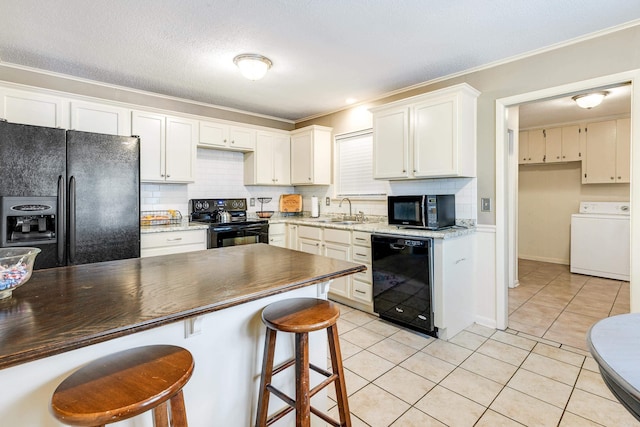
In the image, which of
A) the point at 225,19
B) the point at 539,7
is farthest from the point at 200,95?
the point at 539,7

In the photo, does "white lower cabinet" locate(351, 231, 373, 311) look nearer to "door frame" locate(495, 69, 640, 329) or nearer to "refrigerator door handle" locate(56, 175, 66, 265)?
"door frame" locate(495, 69, 640, 329)

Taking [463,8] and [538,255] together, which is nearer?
[463,8]

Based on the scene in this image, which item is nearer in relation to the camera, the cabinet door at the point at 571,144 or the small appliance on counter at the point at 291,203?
the small appliance on counter at the point at 291,203

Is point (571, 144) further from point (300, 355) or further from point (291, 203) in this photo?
point (300, 355)

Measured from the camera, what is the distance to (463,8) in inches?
82.0

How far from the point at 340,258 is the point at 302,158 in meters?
1.69

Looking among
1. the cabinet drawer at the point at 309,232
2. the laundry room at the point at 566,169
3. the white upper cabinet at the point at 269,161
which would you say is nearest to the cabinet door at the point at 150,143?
the white upper cabinet at the point at 269,161

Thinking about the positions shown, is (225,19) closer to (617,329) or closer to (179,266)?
(179,266)

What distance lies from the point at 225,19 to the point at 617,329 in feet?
8.63

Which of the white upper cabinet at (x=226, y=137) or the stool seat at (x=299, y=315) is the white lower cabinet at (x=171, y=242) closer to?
the white upper cabinet at (x=226, y=137)

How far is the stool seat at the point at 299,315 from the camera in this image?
1261 mm

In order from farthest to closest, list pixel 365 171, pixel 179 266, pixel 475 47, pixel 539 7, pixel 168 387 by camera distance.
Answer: pixel 365 171, pixel 475 47, pixel 539 7, pixel 179 266, pixel 168 387

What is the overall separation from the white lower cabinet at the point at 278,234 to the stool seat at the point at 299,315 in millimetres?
2688

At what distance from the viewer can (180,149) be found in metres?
3.64
